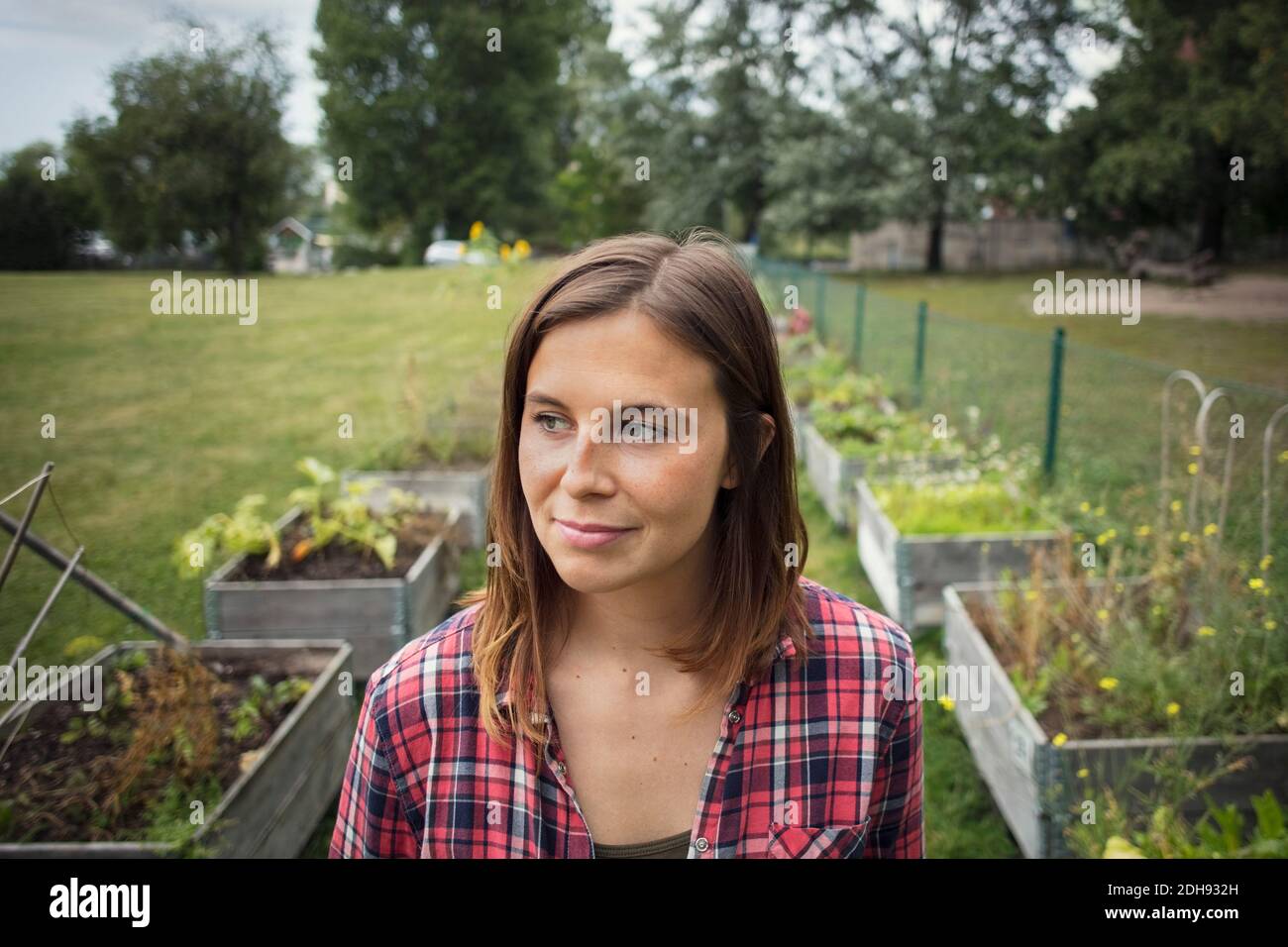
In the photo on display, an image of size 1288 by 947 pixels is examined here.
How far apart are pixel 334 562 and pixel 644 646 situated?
313cm

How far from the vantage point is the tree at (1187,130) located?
640 cm

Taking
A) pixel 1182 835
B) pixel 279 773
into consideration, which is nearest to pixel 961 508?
pixel 1182 835

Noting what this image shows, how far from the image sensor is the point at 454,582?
4.61 metres

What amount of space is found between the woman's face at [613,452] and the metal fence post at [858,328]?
344 inches

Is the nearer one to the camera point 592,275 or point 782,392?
point 592,275

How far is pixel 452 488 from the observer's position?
5273 mm

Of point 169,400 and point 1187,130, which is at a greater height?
point 1187,130

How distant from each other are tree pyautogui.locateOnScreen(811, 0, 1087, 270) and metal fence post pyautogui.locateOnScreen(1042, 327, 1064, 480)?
1557cm

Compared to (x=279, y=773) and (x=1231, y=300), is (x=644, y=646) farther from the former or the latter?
(x=1231, y=300)

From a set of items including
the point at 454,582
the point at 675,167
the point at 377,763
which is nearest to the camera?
the point at 377,763

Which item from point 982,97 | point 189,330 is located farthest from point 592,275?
point 982,97

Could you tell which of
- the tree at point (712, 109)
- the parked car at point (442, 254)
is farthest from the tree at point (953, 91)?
the parked car at point (442, 254)
